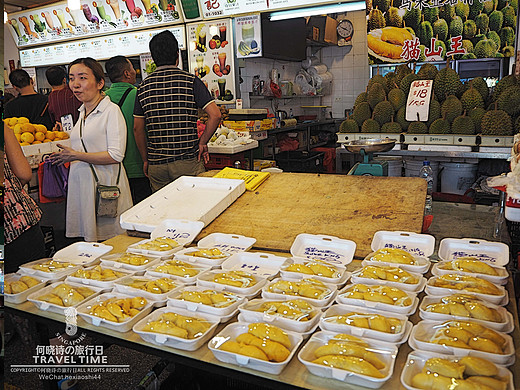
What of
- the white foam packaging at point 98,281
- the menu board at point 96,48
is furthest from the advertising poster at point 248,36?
the white foam packaging at point 98,281

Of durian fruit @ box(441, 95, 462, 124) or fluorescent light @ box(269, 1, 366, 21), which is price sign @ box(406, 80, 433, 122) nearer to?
durian fruit @ box(441, 95, 462, 124)

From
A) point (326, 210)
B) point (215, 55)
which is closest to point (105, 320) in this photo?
point (326, 210)

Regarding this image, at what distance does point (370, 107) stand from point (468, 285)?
192 cm

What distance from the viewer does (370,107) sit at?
9.73ft

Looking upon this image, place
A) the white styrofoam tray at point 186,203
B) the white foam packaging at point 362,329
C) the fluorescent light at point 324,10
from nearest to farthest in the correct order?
the white foam packaging at point 362,329 → the white styrofoam tray at point 186,203 → the fluorescent light at point 324,10

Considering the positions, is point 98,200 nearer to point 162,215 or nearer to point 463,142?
point 162,215

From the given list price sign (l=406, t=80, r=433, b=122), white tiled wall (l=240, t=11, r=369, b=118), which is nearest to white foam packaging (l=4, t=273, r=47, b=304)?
price sign (l=406, t=80, r=433, b=122)


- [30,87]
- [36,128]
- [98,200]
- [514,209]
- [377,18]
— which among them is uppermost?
[377,18]

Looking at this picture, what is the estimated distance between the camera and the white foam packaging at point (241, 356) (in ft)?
3.17

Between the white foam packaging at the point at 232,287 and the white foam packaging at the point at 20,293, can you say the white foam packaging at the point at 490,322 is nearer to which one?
the white foam packaging at the point at 232,287

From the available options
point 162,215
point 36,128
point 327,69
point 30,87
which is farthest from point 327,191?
point 327,69

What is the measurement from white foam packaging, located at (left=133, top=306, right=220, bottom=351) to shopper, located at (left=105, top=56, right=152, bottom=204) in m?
2.25

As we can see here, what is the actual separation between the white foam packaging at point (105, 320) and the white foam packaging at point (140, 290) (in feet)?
0.05

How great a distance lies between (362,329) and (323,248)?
66cm
